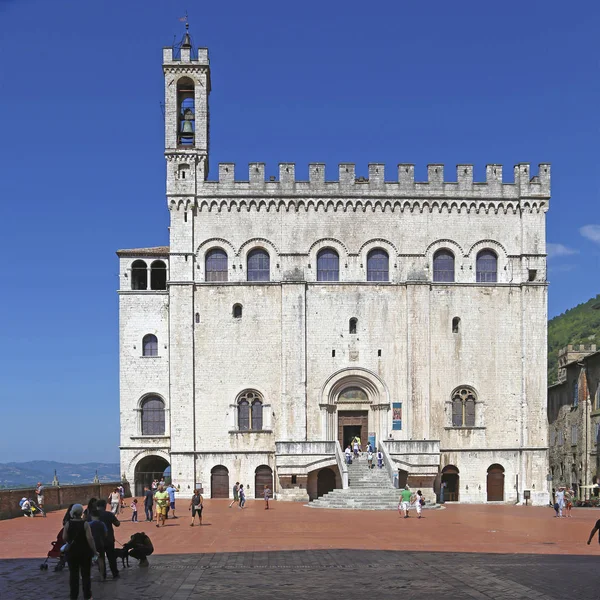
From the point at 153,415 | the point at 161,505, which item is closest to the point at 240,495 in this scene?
the point at 161,505

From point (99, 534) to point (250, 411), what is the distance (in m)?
29.1

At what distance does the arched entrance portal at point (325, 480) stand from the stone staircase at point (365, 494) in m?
2.11

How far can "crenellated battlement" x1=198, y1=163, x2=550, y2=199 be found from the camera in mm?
46719

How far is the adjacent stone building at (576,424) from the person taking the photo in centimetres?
5350

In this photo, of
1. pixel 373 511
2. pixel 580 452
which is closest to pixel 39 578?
pixel 373 511

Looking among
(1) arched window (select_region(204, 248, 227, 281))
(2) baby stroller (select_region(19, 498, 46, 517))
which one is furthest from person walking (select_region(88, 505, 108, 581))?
(1) arched window (select_region(204, 248, 227, 281))

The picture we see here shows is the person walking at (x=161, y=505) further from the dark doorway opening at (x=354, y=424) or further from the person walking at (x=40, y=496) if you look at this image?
the dark doorway opening at (x=354, y=424)

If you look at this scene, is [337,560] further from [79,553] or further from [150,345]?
[150,345]

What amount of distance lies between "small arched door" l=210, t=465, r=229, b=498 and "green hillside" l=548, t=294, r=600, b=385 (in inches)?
1964

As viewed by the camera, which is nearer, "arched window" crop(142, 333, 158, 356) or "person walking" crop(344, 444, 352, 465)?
"person walking" crop(344, 444, 352, 465)

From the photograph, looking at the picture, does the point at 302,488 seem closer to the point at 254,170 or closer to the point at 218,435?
the point at 218,435

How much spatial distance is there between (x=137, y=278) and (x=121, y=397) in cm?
650

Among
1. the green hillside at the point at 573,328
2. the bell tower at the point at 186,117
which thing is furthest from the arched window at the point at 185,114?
the green hillside at the point at 573,328

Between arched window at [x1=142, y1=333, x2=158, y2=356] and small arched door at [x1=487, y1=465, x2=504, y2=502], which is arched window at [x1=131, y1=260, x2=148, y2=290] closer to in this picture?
arched window at [x1=142, y1=333, x2=158, y2=356]
